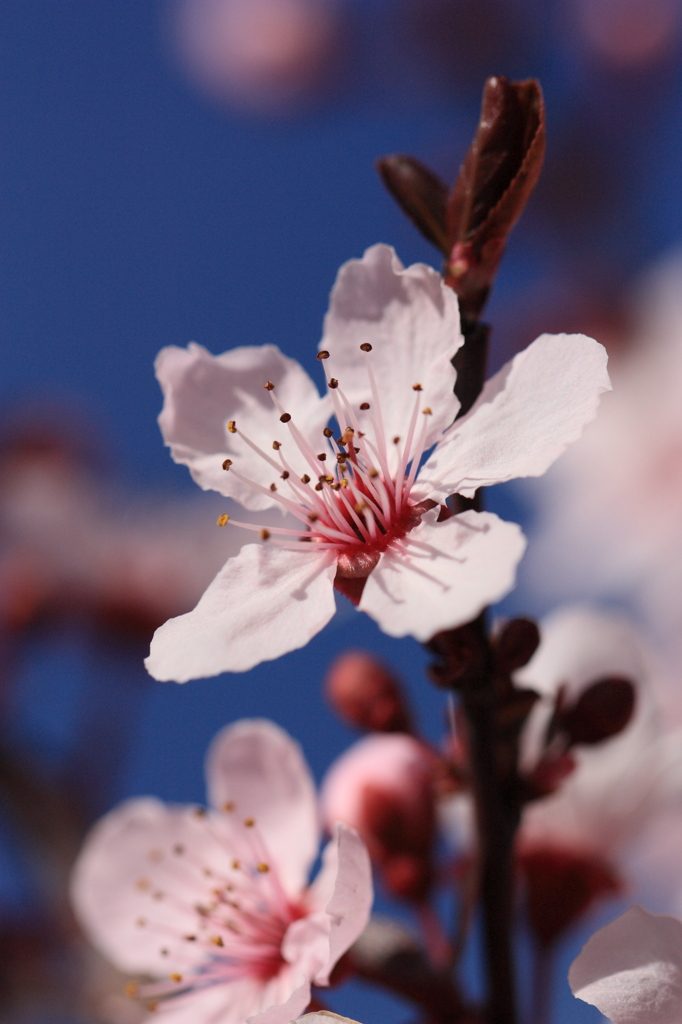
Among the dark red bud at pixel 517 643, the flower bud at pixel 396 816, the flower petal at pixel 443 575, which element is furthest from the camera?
the flower bud at pixel 396 816

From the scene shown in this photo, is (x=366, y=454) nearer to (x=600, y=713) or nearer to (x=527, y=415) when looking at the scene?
(x=527, y=415)

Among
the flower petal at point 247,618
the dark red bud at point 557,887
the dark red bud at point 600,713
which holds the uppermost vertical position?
the flower petal at point 247,618

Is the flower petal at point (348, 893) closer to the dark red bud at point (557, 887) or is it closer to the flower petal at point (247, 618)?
the flower petal at point (247, 618)

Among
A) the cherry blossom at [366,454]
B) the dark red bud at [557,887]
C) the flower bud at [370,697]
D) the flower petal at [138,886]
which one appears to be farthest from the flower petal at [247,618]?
the dark red bud at [557,887]

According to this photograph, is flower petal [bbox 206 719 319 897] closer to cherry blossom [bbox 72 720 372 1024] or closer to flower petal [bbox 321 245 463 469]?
cherry blossom [bbox 72 720 372 1024]

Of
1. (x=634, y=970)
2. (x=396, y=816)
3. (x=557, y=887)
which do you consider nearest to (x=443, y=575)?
(x=634, y=970)

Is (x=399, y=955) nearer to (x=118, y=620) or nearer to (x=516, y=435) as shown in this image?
(x=516, y=435)
